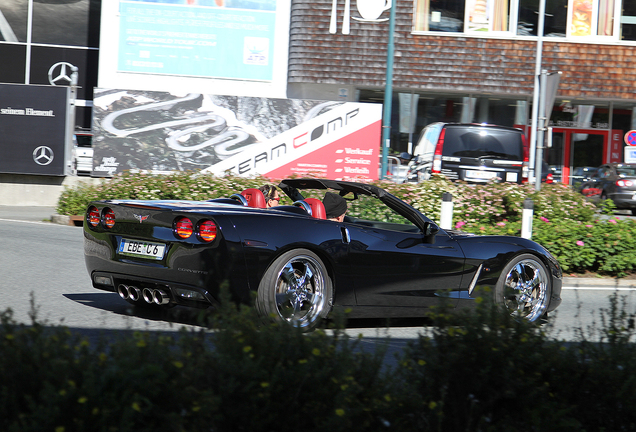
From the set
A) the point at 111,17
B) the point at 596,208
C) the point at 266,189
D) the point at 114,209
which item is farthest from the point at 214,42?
the point at 114,209

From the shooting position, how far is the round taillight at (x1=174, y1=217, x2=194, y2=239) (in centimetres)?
531

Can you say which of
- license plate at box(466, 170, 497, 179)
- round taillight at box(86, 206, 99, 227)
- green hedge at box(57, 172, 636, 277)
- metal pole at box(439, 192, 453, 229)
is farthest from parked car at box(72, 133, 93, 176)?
round taillight at box(86, 206, 99, 227)

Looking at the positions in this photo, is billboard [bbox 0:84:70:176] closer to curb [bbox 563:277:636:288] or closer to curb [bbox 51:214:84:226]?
curb [bbox 51:214:84:226]

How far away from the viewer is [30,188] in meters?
18.5

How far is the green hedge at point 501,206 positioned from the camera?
10609 millimetres

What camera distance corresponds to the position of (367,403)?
10.1 feet

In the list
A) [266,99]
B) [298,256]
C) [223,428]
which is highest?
[266,99]

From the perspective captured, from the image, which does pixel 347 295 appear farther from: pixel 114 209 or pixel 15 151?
pixel 15 151

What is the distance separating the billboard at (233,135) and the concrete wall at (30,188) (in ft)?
4.61

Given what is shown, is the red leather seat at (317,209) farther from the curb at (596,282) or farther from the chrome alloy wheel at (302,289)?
the curb at (596,282)

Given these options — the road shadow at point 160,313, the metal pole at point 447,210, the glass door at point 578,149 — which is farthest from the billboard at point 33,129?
the glass door at point 578,149

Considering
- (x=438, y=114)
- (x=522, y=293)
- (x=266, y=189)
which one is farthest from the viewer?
(x=438, y=114)

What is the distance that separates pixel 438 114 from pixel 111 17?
33.7 ft

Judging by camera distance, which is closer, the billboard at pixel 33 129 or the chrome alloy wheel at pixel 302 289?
the chrome alloy wheel at pixel 302 289
